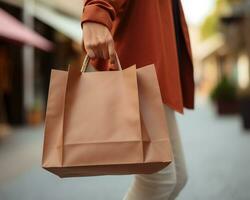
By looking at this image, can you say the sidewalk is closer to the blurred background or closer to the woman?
the blurred background

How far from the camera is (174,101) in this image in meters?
2.34

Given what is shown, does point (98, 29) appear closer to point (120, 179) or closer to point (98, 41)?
point (98, 41)

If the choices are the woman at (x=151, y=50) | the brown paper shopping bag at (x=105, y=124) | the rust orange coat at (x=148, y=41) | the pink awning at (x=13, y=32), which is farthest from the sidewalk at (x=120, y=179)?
the brown paper shopping bag at (x=105, y=124)

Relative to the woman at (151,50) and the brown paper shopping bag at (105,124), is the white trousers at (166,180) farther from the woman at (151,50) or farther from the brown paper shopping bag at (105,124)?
the brown paper shopping bag at (105,124)

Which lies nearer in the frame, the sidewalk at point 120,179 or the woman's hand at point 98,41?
the woman's hand at point 98,41

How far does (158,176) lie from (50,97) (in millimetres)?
562

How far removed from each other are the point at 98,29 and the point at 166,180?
0.69 metres

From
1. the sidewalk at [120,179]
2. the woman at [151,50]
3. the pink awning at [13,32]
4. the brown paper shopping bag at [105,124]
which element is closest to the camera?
the brown paper shopping bag at [105,124]

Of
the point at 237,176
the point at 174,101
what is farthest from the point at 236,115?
the point at 174,101

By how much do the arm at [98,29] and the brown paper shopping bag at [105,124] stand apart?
8cm

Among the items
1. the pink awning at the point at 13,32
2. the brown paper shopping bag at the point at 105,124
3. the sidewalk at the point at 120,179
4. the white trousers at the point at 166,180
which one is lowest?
the sidewalk at the point at 120,179

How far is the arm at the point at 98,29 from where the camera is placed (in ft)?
6.87

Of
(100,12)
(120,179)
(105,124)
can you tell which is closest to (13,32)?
(120,179)

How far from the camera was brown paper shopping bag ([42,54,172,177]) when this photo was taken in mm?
2035
